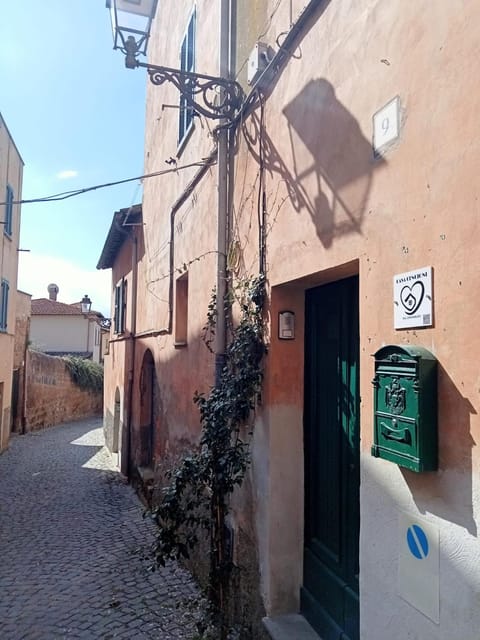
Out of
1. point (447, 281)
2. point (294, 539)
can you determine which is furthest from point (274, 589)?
point (447, 281)

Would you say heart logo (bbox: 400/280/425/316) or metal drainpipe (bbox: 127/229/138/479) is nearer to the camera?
heart logo (bbox: 400/280/425/316)

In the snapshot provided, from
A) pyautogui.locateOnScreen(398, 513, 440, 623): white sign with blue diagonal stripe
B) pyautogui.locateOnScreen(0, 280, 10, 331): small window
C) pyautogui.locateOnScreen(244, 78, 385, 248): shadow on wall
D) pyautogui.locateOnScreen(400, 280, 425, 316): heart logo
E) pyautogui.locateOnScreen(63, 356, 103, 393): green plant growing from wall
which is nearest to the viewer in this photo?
pyautogui.locateOnScreen(398, 513, 440, 623): white sign with blue diagonal stripe

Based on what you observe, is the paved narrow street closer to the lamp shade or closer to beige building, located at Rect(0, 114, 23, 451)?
beige building, located at Rect(0, 114, 23, 451)

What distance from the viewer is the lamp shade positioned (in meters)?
4.55

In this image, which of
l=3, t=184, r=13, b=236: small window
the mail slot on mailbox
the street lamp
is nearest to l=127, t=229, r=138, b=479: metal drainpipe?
l=3, t=184, r=13, b=236: small window

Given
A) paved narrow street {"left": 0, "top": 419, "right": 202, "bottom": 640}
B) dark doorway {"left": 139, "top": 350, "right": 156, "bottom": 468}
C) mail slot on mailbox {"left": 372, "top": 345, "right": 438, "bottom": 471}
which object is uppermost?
mail slot on mailbox {"left": 372, "top": 345, "right": 438, "bottom": 471}

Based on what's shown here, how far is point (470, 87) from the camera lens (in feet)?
5.98

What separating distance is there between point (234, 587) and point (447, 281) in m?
3.31

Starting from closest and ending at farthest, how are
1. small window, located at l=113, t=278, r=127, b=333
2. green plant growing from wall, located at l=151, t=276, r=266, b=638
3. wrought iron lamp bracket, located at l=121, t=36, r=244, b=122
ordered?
green plant growing from wall, located at l=151, t=276, r=266, b=638 < wrought iron lamp bracket, located at l=121, t=36, r=244, b=122 < small window, located at l=113, t=278, r=127, b=333

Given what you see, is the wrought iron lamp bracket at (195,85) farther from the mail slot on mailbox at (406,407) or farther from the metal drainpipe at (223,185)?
the mail slot on mailbox at (406,407)

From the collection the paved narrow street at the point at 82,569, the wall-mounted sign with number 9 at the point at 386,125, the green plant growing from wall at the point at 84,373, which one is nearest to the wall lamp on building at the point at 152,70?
the wall-mounted sign with number 9 at the point at 386,125

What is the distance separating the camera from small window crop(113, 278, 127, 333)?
41.3ft

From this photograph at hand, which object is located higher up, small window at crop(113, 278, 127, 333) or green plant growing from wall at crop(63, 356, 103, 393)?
small window at crop(113, 278, 127, 333)

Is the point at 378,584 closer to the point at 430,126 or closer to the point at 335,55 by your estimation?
the point at 430,126
